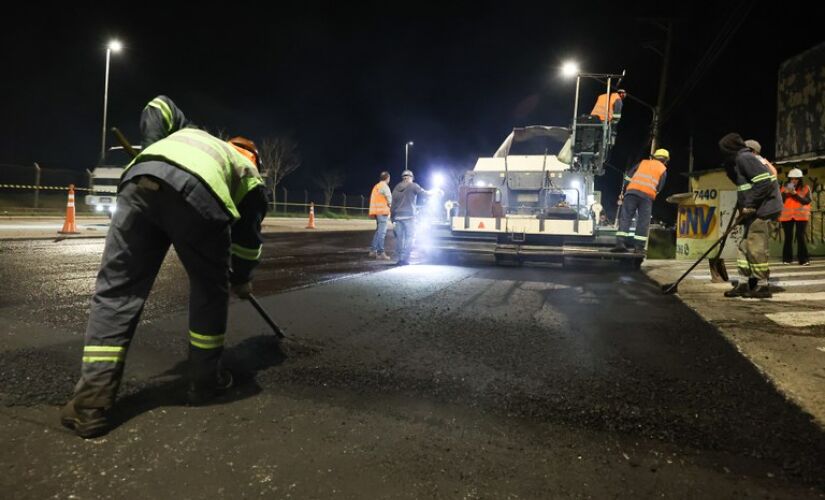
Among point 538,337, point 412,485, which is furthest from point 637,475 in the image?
point 538,337

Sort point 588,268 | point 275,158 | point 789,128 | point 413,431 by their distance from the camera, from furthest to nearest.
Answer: point 275,158
point 789,128
point 588,268
point 413,431

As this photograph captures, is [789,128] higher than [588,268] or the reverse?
higher

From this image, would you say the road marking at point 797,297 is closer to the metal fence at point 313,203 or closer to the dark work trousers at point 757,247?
the dark work trousers at point 757,247

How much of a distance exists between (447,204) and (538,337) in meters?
6.44

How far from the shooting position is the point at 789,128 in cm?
1296

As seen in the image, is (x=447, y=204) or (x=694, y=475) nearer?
(x=694, y=475)

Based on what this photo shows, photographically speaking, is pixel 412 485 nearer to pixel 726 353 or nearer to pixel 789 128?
pixel 726 353

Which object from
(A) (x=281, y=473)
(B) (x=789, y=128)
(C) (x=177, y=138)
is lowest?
(A) (x=281, y=473)

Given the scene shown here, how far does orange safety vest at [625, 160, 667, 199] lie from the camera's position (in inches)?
287

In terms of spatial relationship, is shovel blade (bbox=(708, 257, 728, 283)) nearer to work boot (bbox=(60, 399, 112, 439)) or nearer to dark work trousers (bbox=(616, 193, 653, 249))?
dark work trousers (bbox=(616, 193, 653, 249))

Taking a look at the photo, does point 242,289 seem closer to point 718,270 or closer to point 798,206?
point 718,270

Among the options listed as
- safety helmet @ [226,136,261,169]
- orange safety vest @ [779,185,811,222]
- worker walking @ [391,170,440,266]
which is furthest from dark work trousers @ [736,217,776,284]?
safety helmet @ [226,136,261,169]

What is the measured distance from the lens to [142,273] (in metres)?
2.22

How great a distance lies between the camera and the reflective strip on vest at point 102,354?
6.88 feet
